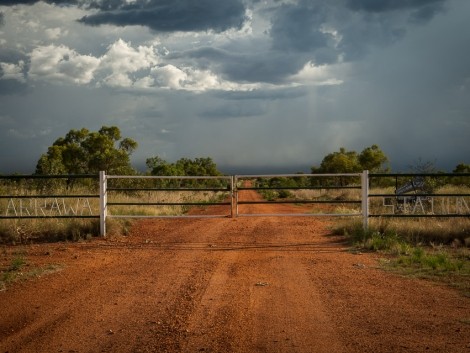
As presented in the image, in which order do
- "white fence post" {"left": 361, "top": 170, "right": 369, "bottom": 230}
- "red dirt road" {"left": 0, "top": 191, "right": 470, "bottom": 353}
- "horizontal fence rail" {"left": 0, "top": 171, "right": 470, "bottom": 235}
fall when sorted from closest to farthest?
1. "red dirt road" {"left": 0, "top": 191, "right": 470, "bottom": 353}
2. "white fence post" {"left": 361, "top": 170, "right": 369, "bottom": 230}
3. "horizontal fence rail" {"left": 0, "top": 171, "right": 470, "bottom": 235}

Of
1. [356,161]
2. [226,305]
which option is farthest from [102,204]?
[356,161]

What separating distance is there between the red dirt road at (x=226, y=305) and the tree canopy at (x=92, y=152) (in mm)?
32126

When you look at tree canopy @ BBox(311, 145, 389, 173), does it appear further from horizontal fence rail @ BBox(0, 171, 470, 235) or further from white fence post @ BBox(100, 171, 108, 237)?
white fence post @ BBox(100, 171, 108, 237)

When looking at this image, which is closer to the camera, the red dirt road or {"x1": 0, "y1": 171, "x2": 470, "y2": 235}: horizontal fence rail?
the red dirt road

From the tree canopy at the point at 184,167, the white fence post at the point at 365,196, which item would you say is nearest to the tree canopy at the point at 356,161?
the tree canopy at the point at 184,167

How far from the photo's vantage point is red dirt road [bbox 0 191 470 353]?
19.0 feet

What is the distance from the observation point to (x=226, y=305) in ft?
23.6

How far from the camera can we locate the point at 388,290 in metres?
8.21

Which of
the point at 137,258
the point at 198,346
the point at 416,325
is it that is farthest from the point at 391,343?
the point at 137,258

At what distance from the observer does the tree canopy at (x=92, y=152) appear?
142 ft

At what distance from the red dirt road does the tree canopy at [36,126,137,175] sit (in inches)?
1265

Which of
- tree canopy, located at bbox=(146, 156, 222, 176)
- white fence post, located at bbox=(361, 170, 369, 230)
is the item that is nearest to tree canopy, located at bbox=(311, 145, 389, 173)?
tree canopy, located at bbox=(146, 156, 222, 176)

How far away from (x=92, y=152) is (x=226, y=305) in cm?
4065

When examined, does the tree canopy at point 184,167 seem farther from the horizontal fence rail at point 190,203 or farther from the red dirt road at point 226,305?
the red dirt road at point 226,305
